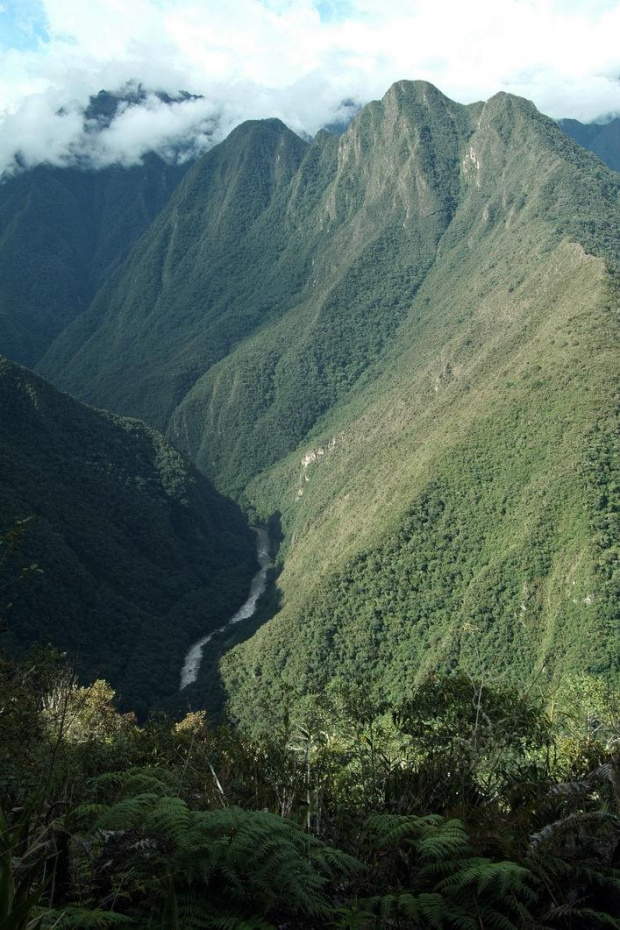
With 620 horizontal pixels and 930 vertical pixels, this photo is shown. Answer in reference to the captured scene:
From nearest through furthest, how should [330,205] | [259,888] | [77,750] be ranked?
[259,888] → [77,750] → [330,205]

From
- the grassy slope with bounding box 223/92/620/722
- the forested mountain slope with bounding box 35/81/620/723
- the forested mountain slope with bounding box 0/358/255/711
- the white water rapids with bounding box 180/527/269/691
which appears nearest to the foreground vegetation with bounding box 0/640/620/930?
the forested mountain slope with bounding box 35/81/620/723

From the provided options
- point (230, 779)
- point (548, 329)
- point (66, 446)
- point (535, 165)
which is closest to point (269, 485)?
point (66, 446)

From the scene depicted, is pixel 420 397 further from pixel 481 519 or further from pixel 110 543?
pixel 110 543

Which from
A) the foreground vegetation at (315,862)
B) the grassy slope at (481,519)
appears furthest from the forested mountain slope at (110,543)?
the foreground vegetation at (315,862)

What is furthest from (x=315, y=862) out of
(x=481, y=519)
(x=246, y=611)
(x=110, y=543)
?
(x=246, y=611)

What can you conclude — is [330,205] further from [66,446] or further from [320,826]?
[320,826]
